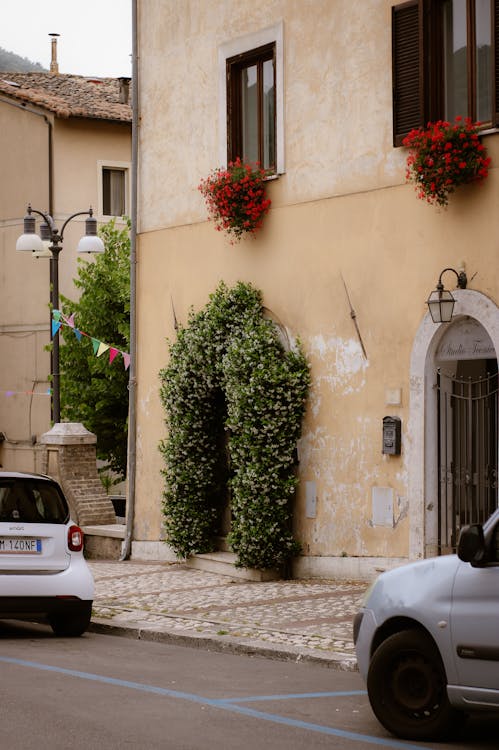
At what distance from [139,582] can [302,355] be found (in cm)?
339

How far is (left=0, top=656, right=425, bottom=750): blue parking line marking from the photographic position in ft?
24.8

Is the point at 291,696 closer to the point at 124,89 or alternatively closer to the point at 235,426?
the point at 235,426

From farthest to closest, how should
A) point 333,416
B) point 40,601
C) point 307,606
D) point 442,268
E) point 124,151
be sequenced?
point 124,151, point 333,416, point 442,268, point 307,606, point 40,601

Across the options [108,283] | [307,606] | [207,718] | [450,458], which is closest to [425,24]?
[450,458]

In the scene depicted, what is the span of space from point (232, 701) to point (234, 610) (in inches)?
195

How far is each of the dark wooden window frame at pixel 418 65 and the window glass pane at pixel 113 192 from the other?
2140 centimetres

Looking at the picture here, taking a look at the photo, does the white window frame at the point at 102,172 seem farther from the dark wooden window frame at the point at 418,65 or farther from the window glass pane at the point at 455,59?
the window glass pane at the point at 455,59

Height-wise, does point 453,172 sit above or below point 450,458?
above

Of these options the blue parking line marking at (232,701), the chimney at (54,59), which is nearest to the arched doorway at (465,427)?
the blue parking line marking at (232,701)

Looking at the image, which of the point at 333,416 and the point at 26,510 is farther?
the point at 333,416

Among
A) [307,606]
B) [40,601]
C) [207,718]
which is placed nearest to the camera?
[207,718]

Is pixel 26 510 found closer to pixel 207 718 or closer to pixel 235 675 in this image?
pixel 235 675

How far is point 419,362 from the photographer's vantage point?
15039 millimetres

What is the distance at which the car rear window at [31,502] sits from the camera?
12.5m
